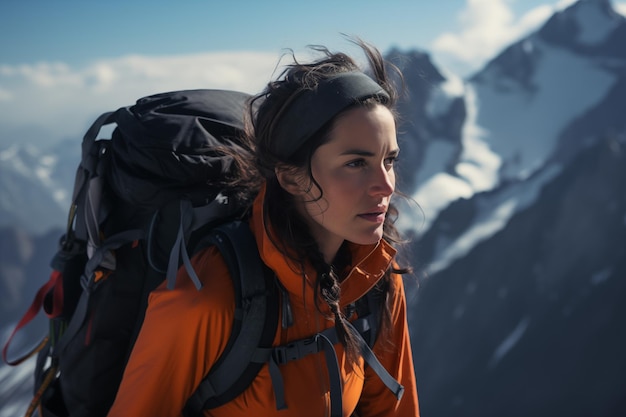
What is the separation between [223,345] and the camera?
6.24ft

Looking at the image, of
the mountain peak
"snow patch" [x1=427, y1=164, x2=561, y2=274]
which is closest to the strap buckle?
"snow patch" [x1=427, y1=164, x2=561, y2=274]

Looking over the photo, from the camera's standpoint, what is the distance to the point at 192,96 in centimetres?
261

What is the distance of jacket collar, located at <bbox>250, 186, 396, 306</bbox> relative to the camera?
2039mm

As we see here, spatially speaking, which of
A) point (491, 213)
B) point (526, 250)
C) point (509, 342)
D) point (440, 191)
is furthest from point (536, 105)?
point (509, 342)

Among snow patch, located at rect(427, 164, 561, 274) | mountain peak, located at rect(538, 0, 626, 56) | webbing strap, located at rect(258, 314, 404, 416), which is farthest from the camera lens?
mountain peak, located at rect(538, 0, 626, 56)

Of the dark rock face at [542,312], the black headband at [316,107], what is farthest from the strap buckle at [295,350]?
the dark rock face at [542,312]

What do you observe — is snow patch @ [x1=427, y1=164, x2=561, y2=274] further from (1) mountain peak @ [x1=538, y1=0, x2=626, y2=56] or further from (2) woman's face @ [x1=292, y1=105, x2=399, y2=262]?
(2) woman's face @ [x1=292, y1=105, x2=399, y2=262]

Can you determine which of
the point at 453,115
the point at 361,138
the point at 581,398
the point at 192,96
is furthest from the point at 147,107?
the point at 453,115

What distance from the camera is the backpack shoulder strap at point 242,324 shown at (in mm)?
1914

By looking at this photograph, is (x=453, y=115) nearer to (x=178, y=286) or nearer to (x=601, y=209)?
(x=601, y=209)

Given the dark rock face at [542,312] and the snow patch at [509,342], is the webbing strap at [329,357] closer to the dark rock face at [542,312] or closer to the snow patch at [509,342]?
the dark rock face at [542,312]

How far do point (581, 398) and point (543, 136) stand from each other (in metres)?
54.0

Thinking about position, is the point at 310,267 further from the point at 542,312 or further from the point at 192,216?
the point at 542,312

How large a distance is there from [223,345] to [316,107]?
879 mm
